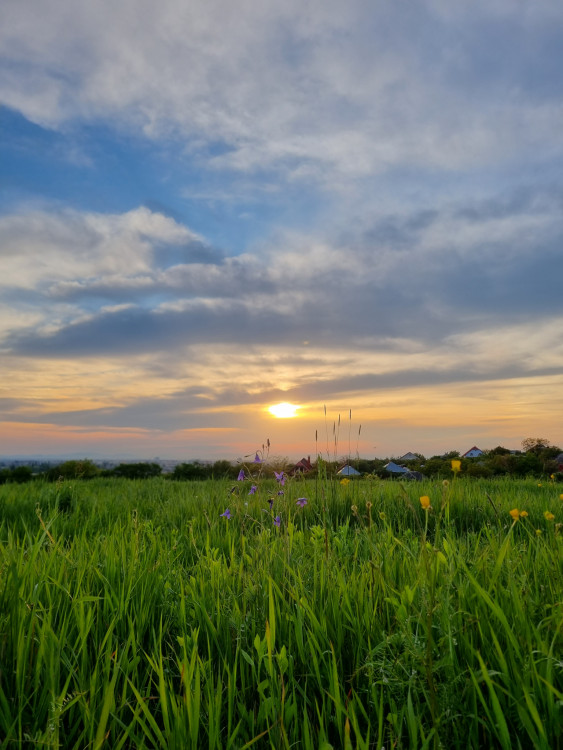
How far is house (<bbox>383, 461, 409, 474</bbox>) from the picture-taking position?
10781 mm

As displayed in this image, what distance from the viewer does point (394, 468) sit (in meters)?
11.6

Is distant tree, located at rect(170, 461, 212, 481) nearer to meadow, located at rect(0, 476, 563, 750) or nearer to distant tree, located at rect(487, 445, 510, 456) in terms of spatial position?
distant tree, located at rect(487, 445, 510, 456)

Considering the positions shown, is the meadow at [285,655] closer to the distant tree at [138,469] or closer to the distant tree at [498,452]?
the distant tree at [498,452]

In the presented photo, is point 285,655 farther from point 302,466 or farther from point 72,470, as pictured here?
point 72,470

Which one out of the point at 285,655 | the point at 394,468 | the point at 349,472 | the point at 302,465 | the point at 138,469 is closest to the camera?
the point at 285,655

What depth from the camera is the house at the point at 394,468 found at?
10781 mm

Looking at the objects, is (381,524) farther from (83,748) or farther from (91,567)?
(83,748)

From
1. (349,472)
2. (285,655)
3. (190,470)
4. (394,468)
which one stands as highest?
(349,472)

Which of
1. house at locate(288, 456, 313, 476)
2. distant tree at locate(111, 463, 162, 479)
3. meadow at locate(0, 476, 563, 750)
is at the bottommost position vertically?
meadow at locate(0, 476, 563, 750)

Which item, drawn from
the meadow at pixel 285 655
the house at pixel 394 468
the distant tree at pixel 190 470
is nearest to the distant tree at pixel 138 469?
the distant tree at pixel 190 470

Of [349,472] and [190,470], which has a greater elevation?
[349,472]

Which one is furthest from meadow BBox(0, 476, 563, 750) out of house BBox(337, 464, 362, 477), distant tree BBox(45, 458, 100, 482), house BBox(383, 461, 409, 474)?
distant tree BBox(45, 458, 100, 482)

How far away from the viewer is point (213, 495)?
7.29 meters

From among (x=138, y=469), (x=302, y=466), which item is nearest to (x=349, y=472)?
(x=302, y=466)
